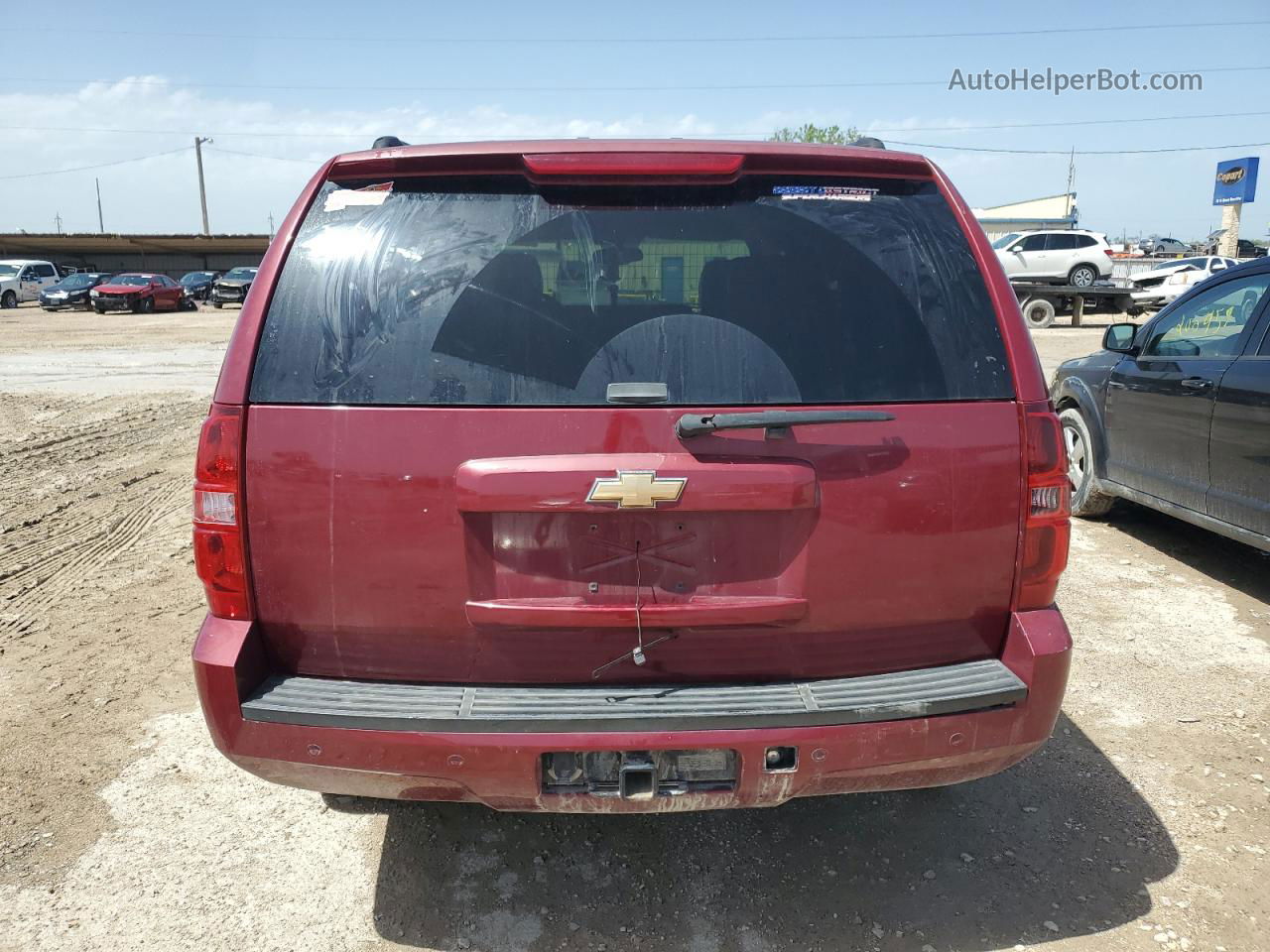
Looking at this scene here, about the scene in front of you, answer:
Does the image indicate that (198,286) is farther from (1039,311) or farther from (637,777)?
(637,777)

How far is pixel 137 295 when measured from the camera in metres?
35.4

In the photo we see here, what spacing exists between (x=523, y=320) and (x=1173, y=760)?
9.82 feet

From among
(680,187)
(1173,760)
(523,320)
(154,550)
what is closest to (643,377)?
(523,320)

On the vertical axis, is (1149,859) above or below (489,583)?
below

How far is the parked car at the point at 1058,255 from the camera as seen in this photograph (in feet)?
89.6

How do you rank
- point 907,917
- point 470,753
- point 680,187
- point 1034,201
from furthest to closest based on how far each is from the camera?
1. point 1034,201
2. point 907,917
3. point 680,187
4. point 470,753

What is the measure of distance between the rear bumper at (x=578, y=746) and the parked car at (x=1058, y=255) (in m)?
27.6

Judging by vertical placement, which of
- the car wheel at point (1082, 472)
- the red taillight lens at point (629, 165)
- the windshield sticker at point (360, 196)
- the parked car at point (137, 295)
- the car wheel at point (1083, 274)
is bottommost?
the car wheel at point (1082, 472)

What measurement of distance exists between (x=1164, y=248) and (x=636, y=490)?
82314 millimetres

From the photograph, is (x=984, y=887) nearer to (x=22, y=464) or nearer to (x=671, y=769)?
(x=671, y=769)

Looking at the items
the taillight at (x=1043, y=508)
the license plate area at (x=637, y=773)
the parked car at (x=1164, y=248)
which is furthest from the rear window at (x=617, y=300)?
the parked car at (x=1164, y=248)

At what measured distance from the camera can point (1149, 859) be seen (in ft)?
9.65

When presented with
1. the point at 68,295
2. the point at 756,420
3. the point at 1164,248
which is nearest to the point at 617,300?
the point at 756,420

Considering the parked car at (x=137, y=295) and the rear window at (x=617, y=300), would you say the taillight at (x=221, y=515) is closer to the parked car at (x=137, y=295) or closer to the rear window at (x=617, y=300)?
the rear window at (x=617, y=300)
